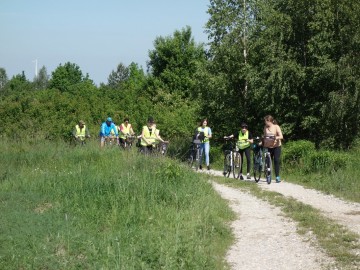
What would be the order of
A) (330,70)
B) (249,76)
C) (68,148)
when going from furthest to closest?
(249,76), (330,70), (68,148)

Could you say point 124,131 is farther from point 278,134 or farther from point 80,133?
point 278,134

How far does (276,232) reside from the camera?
8492 mm

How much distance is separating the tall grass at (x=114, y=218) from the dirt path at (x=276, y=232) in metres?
0.34

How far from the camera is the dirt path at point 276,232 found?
692cm

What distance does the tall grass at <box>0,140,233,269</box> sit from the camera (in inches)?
260

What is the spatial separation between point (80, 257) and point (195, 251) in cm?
163

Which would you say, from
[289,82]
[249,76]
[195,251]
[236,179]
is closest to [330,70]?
[289,82]

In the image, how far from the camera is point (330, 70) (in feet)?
65.7

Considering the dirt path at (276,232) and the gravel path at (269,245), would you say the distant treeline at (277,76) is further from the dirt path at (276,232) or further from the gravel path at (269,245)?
the gravel path at (269,245)

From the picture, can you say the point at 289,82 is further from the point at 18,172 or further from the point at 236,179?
the point at 18,172

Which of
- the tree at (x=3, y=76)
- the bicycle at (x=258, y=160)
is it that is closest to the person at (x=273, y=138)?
the bicycle at (x=258, y=160)

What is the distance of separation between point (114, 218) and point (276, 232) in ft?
9.51

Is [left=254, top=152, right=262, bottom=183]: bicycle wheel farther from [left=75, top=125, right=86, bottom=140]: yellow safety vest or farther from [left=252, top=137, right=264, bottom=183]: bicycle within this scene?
[left=75, top=125, right=86, bottom=140]: yellow safety vest

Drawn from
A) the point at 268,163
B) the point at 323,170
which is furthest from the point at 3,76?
the point at 268,163
